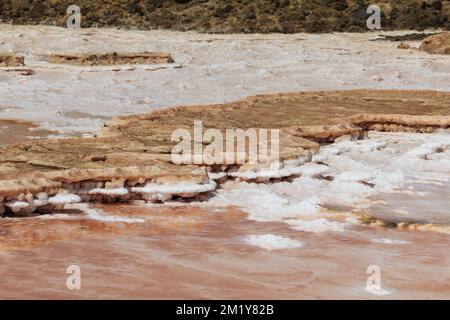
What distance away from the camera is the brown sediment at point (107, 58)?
11250 millimetres

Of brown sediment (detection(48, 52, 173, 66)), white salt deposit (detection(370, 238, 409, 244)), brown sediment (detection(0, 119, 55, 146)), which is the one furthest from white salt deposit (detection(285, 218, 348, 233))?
brown sediment (detection(48, 52, 173, 66))

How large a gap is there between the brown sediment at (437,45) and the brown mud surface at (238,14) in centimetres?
355

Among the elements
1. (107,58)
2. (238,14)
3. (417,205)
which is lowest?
(417,205)

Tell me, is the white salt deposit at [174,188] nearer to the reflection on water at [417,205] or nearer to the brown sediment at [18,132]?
the reflection on water at [417,205]

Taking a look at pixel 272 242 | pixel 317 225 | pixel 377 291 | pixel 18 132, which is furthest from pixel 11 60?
pixel 377 291

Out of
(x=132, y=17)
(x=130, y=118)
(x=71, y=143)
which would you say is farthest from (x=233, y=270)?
(x=132, y=17)

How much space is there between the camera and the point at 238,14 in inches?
647

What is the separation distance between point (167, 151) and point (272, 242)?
57.8 inches

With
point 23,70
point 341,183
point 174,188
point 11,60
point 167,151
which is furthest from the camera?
point 11,60

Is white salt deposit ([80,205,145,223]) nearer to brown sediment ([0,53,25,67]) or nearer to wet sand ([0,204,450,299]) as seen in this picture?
wet sand ([0,204,450,299])

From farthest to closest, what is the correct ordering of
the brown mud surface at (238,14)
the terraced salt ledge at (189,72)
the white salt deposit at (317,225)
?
the brown mud surface at (238,14)
the terraced salt ledge at (189,72)
the white salt deposit at (317,225)

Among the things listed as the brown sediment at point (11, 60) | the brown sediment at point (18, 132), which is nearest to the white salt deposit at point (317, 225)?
the brown sediment at point (18, 132)

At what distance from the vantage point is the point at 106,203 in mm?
4012

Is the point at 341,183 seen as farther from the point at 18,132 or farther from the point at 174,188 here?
the point at 18,132
